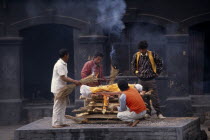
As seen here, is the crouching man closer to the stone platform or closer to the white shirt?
the stone platform

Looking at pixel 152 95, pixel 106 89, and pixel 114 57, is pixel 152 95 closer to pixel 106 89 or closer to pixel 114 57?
pixel 106 89

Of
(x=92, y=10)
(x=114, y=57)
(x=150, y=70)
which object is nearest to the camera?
(x=150, y=70)

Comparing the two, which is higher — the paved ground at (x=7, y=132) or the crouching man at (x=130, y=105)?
the crouching man at (x=130, y=105)

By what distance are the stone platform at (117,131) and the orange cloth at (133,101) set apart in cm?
41

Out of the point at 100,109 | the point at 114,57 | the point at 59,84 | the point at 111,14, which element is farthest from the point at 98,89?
the point at 111,14

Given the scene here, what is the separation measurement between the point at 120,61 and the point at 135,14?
5.84 ft

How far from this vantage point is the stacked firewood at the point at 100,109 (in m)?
12.0

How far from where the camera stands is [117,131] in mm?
11148

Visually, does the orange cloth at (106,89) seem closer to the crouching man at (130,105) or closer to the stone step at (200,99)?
the crouching man at (130,105)

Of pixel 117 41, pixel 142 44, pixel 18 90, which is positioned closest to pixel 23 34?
pixel 18 90

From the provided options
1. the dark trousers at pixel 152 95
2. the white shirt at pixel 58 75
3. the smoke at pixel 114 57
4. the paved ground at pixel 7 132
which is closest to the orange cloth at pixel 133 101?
the dark trousers at pixel 152 95

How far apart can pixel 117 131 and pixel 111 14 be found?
22.1ft

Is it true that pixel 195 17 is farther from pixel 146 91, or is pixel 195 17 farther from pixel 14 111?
pixel 14 111

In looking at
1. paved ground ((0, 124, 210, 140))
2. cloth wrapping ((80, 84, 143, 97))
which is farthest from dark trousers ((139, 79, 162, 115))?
paved ground ((0, 124, 210, 140))
